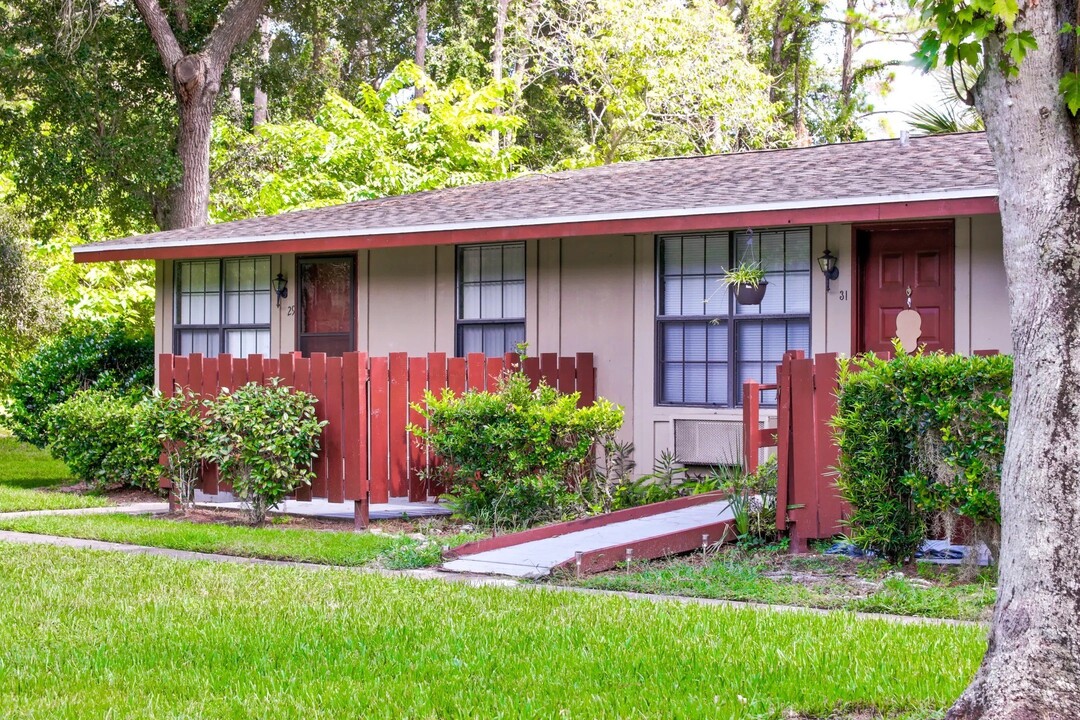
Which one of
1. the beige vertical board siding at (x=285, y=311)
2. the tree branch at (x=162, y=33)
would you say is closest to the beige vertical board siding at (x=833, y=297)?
the beige vertical board siding at (x=285, y=311)

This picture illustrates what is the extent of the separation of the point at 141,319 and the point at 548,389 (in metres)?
17.7

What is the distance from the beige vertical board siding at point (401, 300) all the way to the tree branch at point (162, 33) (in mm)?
9653

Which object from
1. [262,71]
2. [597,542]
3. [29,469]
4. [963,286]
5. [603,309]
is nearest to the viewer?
[597,542]

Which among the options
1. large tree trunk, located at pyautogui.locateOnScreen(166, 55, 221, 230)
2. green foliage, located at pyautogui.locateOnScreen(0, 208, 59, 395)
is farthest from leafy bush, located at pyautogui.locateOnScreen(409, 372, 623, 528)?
green foliage, located at pyautogui.locateOnScreen(0, 208, 59, 395)

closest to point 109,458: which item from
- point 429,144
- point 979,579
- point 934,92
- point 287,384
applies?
point 287,384

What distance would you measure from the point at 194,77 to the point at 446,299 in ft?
33.2

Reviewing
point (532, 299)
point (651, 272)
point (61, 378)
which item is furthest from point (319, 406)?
point (61, 378)

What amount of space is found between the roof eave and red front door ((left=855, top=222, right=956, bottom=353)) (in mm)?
745

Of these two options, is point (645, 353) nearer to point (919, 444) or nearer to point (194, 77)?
point (919, 444)

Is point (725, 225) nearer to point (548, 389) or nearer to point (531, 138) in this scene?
point (548, 389)

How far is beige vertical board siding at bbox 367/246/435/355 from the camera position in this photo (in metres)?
12.7

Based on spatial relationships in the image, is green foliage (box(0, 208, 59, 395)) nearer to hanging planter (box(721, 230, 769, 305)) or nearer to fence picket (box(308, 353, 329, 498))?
fence picket (box(308, 353, 329, 498))

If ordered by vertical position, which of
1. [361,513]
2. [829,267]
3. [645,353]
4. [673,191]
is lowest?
[361,513]

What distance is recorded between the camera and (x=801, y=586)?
275 inches
